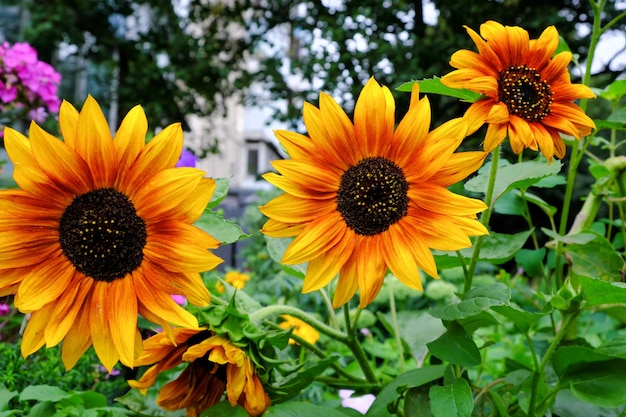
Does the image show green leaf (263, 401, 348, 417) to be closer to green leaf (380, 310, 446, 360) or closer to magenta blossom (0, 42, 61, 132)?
green leaf (380, 310, 446, 360)

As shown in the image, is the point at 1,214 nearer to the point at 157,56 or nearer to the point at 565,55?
the point at 565,55

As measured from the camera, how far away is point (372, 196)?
1.70ft

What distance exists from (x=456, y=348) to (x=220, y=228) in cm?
24

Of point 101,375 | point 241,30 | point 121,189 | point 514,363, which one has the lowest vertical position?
point 101,375

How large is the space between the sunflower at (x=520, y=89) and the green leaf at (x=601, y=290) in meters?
0.11

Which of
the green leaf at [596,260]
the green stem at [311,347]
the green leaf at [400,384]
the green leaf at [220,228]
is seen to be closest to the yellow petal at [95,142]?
the green leaf at [220,228]

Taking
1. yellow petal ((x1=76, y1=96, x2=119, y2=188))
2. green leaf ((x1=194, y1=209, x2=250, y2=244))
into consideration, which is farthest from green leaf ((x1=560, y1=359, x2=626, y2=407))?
yellow petal ((x1=76, y1=96, x2=119, y2=188))

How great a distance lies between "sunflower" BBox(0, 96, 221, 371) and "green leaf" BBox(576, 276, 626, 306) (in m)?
0.32

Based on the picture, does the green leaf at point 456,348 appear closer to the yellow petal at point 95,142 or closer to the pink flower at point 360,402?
the yellow petal at point 95,142

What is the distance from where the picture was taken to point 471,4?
514cm

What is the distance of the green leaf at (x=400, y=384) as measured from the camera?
1.84ft

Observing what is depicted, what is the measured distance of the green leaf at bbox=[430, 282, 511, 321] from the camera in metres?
0.49

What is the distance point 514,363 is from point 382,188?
0.45m

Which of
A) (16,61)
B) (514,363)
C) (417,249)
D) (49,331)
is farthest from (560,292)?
(16,61)
